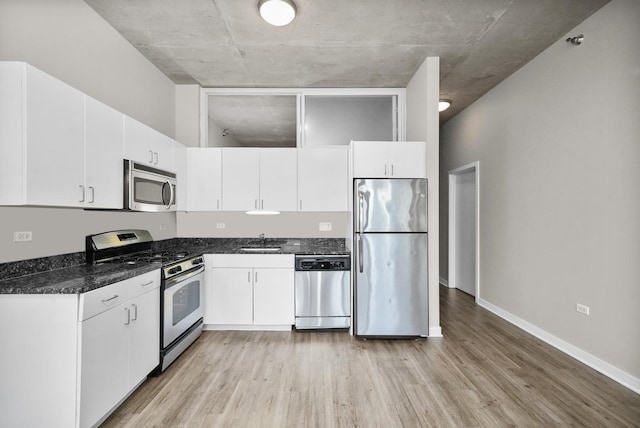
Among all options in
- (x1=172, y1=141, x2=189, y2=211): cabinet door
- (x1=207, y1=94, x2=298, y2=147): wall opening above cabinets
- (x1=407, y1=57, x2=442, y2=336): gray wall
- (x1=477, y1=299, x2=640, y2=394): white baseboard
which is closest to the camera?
(x1=477, y1=299, x2=640, y2=394): white baseboard

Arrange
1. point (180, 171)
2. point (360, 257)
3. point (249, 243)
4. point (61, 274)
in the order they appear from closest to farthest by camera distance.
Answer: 1. point (61, 274)
2. point (360, 257)
3. point (180, 171)
4. point (249, 243)

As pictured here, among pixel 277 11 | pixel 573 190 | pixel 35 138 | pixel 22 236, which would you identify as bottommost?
pixel 22 236

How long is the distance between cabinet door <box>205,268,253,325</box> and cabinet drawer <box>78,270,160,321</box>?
0.96 m

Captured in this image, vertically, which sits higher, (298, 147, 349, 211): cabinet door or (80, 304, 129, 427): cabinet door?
(298, 147, 349, 211): cabinet door

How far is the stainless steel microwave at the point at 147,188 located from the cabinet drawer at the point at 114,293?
2.01 feet

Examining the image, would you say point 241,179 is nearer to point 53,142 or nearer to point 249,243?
point 249,243

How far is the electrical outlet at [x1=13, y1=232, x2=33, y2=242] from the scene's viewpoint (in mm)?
1904

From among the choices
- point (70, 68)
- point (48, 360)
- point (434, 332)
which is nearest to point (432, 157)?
point (434, 332)

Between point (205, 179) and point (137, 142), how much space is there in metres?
1.10

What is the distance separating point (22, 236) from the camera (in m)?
1.95

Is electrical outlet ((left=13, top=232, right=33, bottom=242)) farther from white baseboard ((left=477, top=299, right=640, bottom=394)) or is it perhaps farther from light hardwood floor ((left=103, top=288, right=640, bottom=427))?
white baseboard ((left=477, top=299, right=640, bottom=394))

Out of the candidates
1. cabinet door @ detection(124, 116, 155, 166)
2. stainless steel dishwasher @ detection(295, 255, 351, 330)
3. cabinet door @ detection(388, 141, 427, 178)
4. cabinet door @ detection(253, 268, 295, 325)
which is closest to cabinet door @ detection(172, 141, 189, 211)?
cabinet door @ detection(124, 116, 155, 166)

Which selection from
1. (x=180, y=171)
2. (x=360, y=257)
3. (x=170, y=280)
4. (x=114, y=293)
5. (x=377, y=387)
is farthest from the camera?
(x=180, y=171)

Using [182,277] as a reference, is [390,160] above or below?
above
